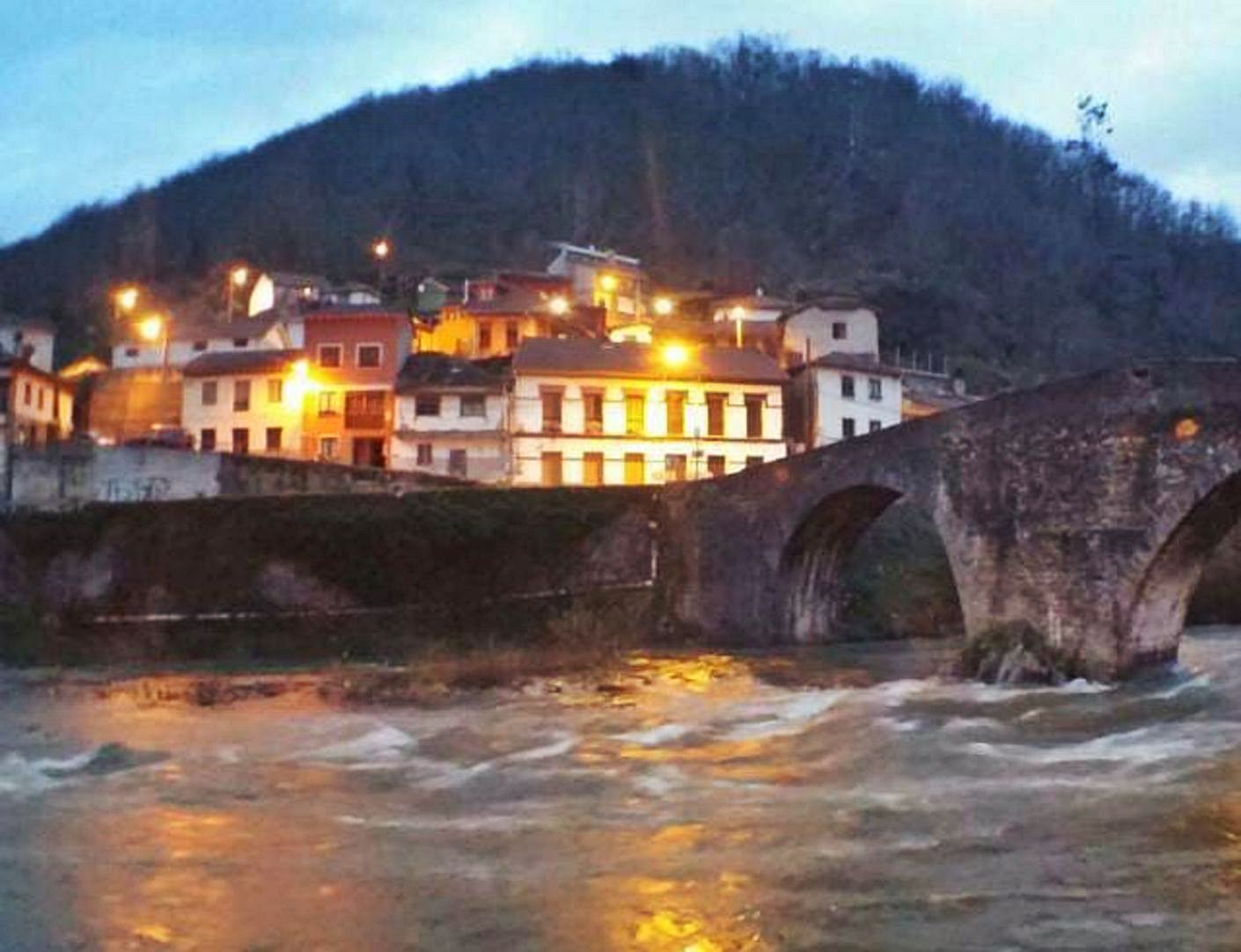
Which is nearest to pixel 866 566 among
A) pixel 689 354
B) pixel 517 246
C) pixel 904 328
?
pixel 689 354

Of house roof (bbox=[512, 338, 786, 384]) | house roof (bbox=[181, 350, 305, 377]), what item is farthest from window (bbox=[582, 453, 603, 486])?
house roof (bbox=[181, 350, 305, 377])

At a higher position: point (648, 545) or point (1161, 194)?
point (1161, 194)

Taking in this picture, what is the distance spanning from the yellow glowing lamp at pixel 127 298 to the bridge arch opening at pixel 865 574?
54.1 metres

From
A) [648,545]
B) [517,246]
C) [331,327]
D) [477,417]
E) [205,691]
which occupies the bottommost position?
[205,691]

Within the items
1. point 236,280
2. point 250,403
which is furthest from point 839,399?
point 236,280

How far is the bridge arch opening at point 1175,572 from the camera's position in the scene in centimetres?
2169

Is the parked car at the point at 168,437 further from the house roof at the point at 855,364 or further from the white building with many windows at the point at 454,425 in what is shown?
the house roof at the point at 855,364

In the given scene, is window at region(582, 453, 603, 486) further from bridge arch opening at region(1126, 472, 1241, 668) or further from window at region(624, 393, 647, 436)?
bridge arch opening at region(1126, 472, 1241, 668)

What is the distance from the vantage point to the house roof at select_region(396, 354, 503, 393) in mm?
52375

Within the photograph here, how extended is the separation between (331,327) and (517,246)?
48445 mm

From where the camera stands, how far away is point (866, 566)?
1491 inches

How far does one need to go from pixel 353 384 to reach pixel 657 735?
129 ft

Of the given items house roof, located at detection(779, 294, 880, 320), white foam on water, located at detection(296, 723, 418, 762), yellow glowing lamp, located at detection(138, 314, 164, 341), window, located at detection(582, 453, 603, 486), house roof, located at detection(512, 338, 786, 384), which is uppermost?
house roof, located at detection(779, 294, 880, 320)

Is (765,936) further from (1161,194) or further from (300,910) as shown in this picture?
(1161,194)
